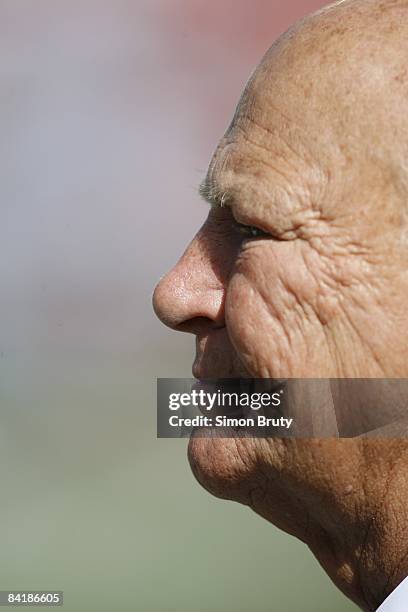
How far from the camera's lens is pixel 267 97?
1321mm

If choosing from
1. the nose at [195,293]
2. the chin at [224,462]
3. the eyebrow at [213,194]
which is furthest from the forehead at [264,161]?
the chin at [224,462]

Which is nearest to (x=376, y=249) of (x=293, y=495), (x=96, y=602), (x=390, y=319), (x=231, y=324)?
(x=390, y=319)

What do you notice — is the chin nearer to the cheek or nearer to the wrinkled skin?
the wrinkled skin

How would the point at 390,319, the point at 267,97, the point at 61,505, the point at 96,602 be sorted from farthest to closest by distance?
the point at 61,505
the point at 96,602
the point at 267,97
the point at 390,319

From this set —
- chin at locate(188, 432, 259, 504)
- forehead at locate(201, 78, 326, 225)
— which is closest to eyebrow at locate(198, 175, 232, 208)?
forehead at locate(201, 78, 326, 225)

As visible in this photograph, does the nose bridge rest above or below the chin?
above

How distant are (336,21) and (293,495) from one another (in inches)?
26.4

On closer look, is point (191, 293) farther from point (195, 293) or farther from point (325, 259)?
point (325, 259)

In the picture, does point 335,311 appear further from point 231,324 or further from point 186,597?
point 186,597

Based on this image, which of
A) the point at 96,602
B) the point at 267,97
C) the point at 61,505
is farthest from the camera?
the point at 61,505

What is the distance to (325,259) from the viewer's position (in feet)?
4.16

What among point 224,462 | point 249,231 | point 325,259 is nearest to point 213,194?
point 249,231

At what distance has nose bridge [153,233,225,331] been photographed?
1.41 metres

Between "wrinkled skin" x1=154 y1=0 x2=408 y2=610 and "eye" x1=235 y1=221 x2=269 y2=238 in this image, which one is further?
"eye" x1=235 y1=221 x2=269 y2=238
